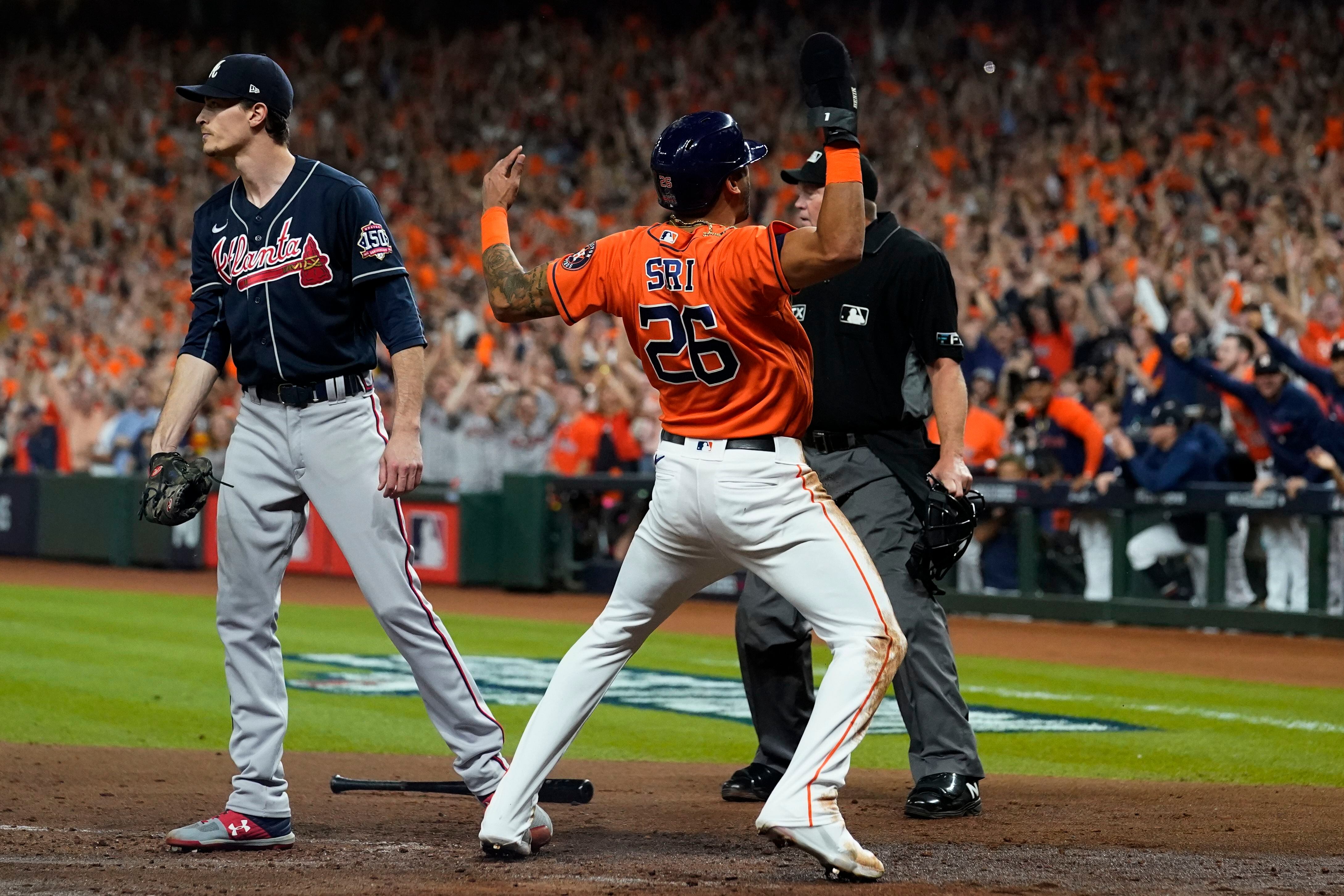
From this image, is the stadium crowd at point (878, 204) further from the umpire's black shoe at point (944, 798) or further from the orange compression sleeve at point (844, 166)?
the orange compression sleeve at point (844, 166)

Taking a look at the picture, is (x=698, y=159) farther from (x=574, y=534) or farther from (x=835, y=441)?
(x=574, y=534)

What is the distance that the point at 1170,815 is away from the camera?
5223mm

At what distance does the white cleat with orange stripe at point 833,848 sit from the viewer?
394 cm

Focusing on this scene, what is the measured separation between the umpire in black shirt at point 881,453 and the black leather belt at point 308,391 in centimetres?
162

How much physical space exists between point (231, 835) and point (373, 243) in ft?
5.57

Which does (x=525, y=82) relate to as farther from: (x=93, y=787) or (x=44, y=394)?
(x=93, y=787)

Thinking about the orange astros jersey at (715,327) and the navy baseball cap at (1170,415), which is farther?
the navy baseball cap at (1170,415)

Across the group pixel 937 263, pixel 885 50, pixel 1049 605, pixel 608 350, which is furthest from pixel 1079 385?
pixel 885 50

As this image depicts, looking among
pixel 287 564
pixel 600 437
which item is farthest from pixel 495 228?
pixel 600 437

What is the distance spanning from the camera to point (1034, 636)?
39.1 feet

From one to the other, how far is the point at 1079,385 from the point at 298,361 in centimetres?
896

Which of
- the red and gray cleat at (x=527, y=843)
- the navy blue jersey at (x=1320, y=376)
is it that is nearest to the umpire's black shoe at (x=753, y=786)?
the red and gray cleat at (x=527, y=843)

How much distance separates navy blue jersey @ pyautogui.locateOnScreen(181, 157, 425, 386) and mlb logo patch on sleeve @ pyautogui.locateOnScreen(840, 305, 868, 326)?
4.99ft

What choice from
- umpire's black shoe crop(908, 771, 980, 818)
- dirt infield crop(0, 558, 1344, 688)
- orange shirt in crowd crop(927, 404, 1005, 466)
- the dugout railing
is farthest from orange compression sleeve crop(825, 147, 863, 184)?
orange shirt in crowd crop(927, 404, 1005, 466)
